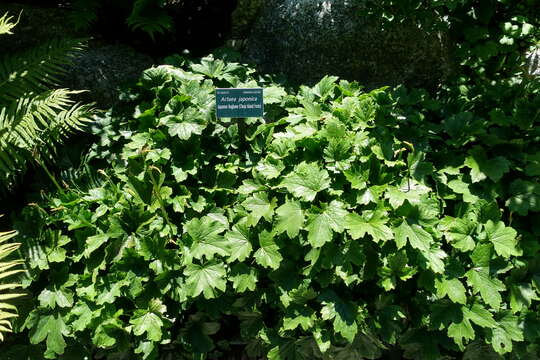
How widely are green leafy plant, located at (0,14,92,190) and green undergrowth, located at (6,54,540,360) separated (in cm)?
27

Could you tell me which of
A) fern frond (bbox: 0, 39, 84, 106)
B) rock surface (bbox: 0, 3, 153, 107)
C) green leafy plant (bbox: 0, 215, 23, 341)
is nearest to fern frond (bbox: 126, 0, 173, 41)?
rock surface (bbox: 0, 3, 153, 107)

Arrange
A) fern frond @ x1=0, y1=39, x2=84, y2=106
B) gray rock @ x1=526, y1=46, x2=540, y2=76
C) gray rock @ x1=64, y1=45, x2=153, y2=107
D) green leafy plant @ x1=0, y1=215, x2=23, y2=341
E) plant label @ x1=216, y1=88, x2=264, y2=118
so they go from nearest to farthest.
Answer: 1. green leafy plant @ x1=0, y1=215, x2=23, y2=341
2. plant label @ x1=216, y1=88, x2=264, y2=118
3. fern frond @ x1=0, y1=39, x2=84, y2=106
4. gray rock @ x1=64, y1=45, x2=153, y2=107
5. gray rock @ x1=526, y1=46, x2=540, y2=76

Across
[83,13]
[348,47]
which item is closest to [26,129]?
[83,13]

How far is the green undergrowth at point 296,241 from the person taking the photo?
7.24 feet

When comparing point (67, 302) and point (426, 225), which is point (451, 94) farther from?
point (67, 302)

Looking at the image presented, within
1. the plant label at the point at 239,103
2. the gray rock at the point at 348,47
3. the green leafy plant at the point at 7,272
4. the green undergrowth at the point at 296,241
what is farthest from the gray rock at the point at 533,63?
the green leafy plant at the point at 7,272

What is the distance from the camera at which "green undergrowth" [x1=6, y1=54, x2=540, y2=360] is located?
7.24 ft

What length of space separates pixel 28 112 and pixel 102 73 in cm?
70

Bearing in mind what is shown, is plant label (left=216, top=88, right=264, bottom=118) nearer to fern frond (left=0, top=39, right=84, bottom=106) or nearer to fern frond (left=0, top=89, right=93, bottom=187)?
fern frond (left=0, top=89, right=93, bottom=187)

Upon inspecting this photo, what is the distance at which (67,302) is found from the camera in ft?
7.66

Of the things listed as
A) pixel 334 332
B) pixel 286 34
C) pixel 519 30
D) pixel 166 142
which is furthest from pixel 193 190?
pixel 519 30

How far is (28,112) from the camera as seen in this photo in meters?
2.57

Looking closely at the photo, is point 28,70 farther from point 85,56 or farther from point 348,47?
point 348,47

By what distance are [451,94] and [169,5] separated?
6.84 ft
